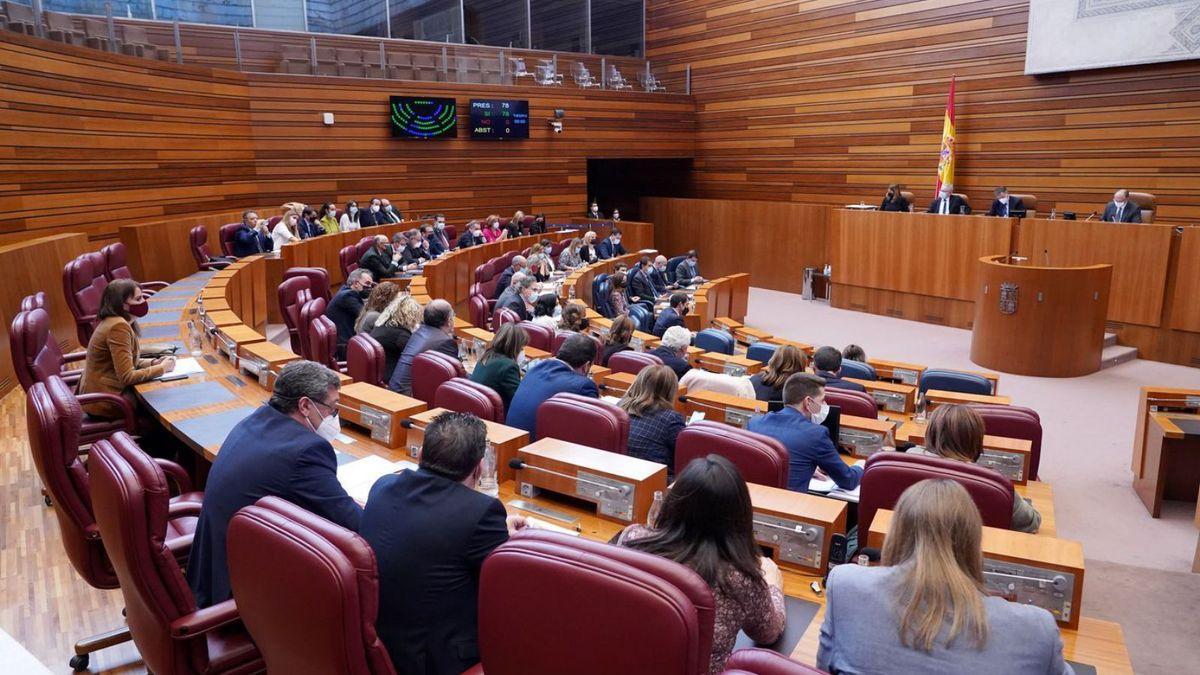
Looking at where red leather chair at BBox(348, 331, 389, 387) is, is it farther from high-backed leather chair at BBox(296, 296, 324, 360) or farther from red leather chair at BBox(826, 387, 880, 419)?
red leather chair at BBox(826, 387, 880, 419)

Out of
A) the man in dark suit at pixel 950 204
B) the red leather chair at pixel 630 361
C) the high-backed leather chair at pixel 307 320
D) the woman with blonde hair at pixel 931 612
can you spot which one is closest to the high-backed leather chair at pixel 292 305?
the high-backed leather chair at pixel 307 320

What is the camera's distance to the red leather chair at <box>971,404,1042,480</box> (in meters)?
4.12

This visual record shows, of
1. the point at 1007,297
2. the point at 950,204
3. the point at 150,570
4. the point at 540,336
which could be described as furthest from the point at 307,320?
the point at 950,204

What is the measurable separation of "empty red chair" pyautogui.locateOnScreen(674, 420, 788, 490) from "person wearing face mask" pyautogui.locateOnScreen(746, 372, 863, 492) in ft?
1.09

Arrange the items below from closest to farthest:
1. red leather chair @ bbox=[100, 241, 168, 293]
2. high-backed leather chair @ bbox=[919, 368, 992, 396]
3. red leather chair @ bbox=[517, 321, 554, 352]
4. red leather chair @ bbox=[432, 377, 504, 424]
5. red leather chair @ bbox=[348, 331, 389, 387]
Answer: red leather chair @ bbox=[432, 377, 504, 424] < red leather chair @ bbox=[348, 331, 389, 387] < high-backed leather chair @ bbox=[919, 368, 992, 396] < red leather chair @ bbox=[517, 321, 554, 352] < red leather chair @ bbox=[100, 241, 168, 293]

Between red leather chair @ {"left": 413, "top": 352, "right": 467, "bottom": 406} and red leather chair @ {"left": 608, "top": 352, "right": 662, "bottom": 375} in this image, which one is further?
red leather chair @ {"left": 608, "top": 352, "right": 662, "bottom": 375}

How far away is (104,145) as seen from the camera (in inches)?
348

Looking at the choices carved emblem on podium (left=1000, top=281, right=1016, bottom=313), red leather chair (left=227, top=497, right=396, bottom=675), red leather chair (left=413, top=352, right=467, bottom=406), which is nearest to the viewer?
red leather chair (left=227, top=497, right=396, bottom=675)

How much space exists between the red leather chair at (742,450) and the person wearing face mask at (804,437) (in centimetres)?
33

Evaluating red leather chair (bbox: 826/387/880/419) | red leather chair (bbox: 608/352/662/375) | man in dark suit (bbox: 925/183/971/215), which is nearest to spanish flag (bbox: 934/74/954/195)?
man in dark suit (bbox: 925/183/971/215)

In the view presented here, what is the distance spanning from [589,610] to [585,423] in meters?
1.72

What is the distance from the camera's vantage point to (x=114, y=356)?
12.5ft

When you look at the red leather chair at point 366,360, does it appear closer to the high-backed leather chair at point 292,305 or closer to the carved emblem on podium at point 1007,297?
the high-backed leather chair at point 292,305

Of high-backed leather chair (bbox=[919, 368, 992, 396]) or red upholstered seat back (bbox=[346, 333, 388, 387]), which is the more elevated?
red upholstered seat back (bbox=[346, 333, 388, 387])
